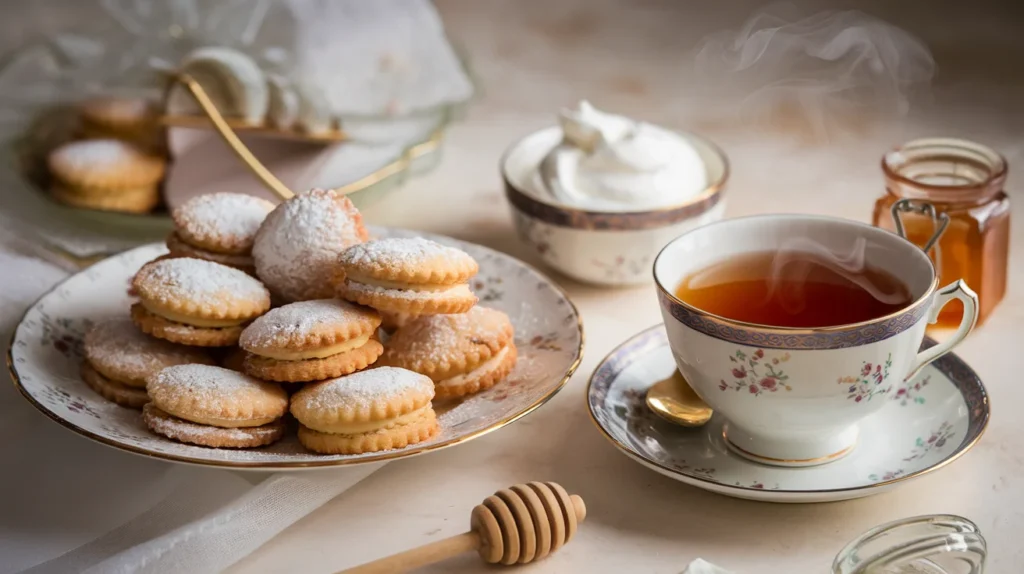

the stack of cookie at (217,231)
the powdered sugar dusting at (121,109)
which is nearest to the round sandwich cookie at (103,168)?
the powdered sugar dusting at (121,109)

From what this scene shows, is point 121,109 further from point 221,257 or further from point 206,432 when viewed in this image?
point 206,432

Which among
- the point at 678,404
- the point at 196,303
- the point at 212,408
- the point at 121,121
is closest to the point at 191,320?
the point at 196,303

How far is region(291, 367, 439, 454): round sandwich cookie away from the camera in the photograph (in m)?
0.98

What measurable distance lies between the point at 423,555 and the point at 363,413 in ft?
0.49

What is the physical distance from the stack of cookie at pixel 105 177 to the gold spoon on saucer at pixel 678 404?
0.89 m

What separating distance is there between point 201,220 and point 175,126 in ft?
1.80

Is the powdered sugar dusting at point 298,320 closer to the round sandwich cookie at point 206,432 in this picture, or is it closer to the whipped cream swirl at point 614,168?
the round sandwich cookie at point 206,432

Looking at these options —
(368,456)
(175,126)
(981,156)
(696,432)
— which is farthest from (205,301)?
(981,156)

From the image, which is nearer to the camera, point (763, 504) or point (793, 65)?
point (763, 504)

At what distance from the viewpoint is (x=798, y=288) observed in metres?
1.07

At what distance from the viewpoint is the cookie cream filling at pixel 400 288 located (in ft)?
3.47

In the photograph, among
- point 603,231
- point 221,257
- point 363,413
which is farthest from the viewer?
point 603,231

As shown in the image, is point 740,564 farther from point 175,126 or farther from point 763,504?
point 175,126

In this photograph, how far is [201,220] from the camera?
3.86 ft
